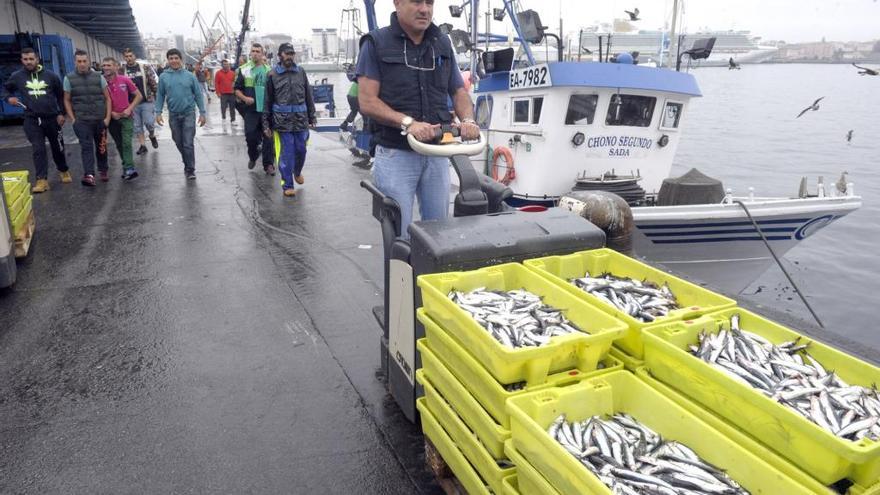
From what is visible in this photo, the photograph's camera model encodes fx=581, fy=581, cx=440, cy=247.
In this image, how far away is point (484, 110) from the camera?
10.8 metres

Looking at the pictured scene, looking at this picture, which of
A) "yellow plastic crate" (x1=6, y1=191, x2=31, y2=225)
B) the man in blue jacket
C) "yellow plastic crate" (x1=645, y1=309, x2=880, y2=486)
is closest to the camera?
"yellow plastic crate" (x1=645, y1=309, x2=880, y2=486)

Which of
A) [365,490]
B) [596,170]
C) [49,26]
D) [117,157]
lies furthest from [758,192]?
[49,26]

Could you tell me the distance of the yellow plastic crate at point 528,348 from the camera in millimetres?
2006

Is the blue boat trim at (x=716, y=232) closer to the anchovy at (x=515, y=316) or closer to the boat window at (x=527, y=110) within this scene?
the boat window at (x=527, y=110)

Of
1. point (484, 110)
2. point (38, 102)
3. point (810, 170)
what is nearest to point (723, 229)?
point (484, 110)

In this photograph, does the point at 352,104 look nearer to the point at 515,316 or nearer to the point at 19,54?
the point at 19,54

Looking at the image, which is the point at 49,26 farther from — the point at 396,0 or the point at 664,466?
the point at 664,466

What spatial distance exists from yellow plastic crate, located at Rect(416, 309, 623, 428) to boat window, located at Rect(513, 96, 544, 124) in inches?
288

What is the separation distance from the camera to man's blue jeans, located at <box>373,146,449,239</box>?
11.9 feet

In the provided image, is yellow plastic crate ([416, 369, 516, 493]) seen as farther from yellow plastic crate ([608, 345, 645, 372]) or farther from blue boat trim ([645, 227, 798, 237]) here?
blue boat trim ([645, 227, 798, 237])

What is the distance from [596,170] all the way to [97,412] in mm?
7777

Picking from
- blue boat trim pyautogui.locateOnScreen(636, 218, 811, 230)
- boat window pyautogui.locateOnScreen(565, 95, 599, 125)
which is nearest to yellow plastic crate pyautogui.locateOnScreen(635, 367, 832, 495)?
blue boat trim pyautogui.locateOnScreen(636, 218, 811, 230)

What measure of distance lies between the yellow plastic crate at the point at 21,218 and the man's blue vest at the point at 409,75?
4.08 metres

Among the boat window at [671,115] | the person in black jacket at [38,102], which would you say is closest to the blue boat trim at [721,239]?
the boat window at [671,115]
